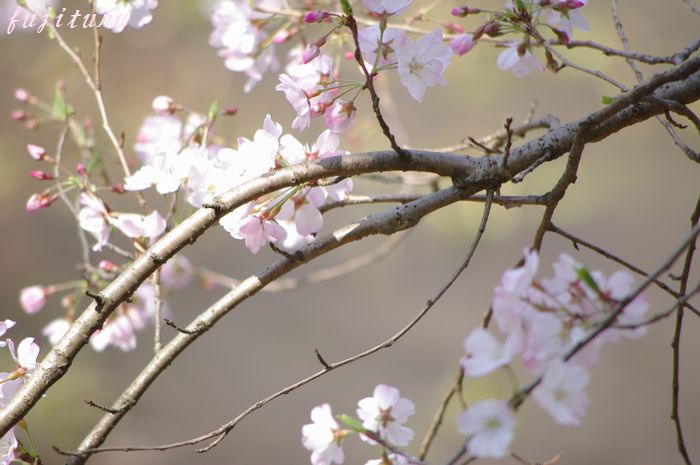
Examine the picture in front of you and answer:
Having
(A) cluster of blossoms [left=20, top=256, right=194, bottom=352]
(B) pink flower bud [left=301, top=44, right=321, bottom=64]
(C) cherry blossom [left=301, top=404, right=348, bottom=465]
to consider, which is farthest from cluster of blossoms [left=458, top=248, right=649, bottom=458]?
(A) cluster of blossoms [left=20, top=256, right=194, bottom=352]

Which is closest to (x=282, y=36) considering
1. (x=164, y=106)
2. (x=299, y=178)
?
(x=164, y=106)

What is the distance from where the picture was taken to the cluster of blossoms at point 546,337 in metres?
0.48

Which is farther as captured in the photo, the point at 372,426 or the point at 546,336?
the point at 372,426

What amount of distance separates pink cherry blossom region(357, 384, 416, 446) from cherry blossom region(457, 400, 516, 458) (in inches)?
12.4

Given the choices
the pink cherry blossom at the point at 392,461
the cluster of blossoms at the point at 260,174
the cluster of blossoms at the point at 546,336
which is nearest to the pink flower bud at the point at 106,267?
the cluster of blossoms at the point at 260,174

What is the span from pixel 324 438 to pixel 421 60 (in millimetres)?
507

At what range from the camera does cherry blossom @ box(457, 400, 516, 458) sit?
18.7 inches

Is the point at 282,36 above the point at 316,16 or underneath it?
above

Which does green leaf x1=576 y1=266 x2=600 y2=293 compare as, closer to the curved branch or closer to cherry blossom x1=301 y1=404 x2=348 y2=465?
the curved branch

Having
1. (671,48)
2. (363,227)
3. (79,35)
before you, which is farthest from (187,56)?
(363,227)

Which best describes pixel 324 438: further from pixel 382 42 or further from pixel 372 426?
pixel 382 42

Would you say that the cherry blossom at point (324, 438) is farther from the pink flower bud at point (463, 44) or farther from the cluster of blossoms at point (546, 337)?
the pink flower bud at point (463, 44)

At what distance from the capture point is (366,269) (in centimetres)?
365

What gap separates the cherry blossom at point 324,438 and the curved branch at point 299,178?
0.91ft
